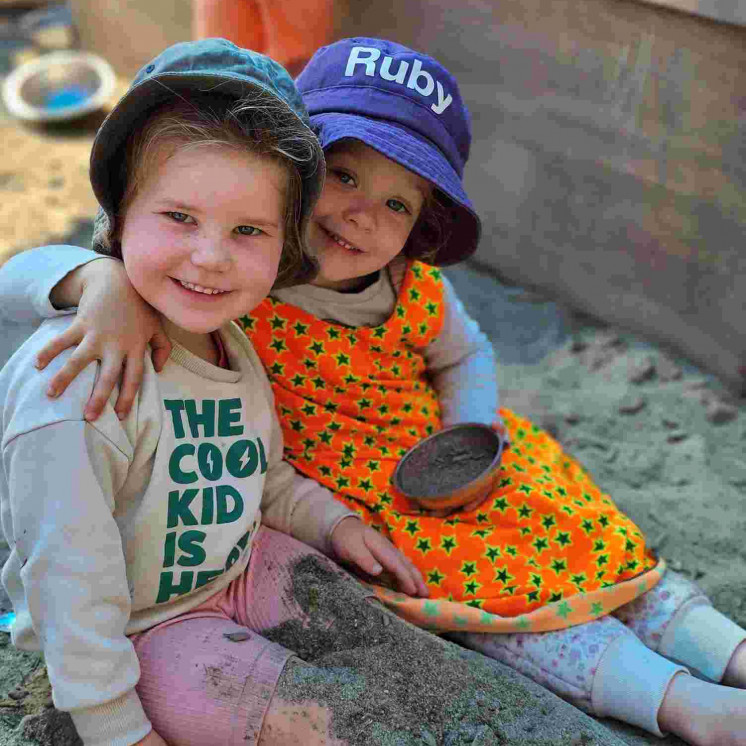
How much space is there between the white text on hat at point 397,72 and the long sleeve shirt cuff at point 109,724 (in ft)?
3.86

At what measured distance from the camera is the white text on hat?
1720mm

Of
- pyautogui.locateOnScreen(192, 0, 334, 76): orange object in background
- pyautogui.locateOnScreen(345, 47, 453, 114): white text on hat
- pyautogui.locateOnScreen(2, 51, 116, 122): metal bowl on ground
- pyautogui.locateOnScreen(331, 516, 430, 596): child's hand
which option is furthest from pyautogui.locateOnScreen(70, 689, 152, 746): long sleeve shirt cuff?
pyautogui.locateOnScreen(2, 51, 116, 122): metal bowl on ground

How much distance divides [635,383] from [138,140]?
1809mm

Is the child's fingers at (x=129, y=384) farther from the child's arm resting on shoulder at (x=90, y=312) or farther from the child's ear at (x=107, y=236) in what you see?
the child's ear at (x=107, y=236)

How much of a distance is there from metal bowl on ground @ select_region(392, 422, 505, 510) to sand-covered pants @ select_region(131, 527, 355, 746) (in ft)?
1.56

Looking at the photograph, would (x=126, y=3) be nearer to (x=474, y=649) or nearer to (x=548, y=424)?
(x=548, y=424)

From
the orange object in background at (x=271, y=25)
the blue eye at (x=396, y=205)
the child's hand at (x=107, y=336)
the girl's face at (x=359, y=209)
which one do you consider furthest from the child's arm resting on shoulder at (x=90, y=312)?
the orange object in background at (x=271, y=25)

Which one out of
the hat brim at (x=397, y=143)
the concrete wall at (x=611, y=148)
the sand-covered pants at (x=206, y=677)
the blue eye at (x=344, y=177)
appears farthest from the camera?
the concrete wall at (x=611, y=148)

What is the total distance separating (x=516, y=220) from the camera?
9.97ft

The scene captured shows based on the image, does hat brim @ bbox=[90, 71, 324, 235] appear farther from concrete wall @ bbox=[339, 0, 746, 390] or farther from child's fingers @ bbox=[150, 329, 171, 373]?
concrete wall @ bbox=[339, 0, 746, 390]

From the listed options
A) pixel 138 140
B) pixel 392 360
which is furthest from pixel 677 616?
pixel 138 140

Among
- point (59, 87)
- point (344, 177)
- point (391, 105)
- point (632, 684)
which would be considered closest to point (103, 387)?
point (344, 177)

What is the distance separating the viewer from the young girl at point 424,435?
168 cm

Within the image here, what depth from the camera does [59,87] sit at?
4.29 metres
